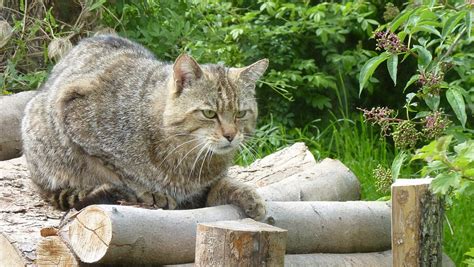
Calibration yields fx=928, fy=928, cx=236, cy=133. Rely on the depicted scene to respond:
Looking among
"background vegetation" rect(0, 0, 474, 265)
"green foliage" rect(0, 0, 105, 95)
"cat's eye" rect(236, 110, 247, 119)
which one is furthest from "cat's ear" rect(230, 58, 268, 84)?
"green foliage" rect(0, 0, 105, 95)

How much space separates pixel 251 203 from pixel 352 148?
2.49 m

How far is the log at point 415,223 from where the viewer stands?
3.61 m

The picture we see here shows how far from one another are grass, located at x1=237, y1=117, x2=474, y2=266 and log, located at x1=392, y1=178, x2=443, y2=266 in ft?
4.56

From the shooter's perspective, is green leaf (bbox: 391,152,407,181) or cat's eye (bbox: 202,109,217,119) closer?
green leaf (bbox: 391,152,407,181)

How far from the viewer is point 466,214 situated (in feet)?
17.3

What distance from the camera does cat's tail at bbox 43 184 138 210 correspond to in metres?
4.12

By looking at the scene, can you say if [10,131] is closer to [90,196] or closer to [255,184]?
[255,184]

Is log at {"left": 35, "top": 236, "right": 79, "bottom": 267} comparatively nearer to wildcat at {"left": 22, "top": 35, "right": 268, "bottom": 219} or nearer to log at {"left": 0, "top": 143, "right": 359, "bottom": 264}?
log at {"left": 0, "top": 143, "right": 359, "bottom": 264}

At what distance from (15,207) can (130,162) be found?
0.58 m

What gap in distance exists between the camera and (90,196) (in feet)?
13.6

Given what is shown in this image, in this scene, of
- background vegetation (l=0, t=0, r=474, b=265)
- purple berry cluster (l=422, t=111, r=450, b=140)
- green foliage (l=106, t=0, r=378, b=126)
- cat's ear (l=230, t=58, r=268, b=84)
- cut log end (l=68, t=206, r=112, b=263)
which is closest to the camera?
cut log end (l=68, t=206, r=112, b=263)

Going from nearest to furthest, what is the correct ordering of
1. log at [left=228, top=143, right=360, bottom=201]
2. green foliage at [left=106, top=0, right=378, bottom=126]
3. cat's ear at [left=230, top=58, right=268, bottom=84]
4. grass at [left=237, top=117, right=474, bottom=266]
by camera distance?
cat's ear at [left=230, top=58, right=268, bottom=84]
log at [left=228, top=143, right=360, bottom=201]
grass at [left=237, top=117, right=474, bottom=266]
green foliage at [left=106, top=0, right=378, bottom=126]

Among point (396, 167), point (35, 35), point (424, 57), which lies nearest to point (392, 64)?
point (424, 57)

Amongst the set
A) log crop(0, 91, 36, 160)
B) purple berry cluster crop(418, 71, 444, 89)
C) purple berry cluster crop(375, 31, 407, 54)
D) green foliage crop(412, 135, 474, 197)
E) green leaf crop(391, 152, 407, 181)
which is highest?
purple berry cluster crop(375, 31, 407, 54)
